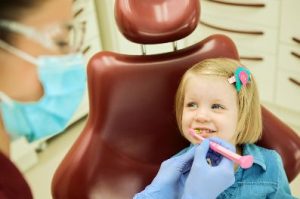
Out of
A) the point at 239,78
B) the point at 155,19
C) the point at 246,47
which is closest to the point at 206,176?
the point at 239,78

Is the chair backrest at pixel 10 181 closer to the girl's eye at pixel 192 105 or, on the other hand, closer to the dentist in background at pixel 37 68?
the dentist in background at pixel 37 68

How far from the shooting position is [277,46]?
215 centimetres

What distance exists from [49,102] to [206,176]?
515mm

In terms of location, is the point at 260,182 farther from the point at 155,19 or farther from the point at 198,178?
the point at 155,19

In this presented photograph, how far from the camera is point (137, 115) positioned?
140 cm

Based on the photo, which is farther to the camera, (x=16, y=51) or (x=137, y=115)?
(x=137, y=115)

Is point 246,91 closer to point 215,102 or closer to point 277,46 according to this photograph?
point 215,102

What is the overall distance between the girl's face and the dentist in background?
53 centimetres

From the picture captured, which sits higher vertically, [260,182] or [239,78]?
[239,78]

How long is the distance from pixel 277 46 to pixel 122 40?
735 millimetres

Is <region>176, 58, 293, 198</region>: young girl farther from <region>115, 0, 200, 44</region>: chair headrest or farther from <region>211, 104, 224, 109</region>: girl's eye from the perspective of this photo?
<region>115, 0, 200, 44</region>: chair headrest

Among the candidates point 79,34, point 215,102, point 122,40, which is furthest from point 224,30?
point 79,34

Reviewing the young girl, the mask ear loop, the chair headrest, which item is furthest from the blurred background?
the mask ear loop

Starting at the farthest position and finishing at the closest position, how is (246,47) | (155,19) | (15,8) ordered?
1. (246,47)
2. (155,19)
3. (15,8)
